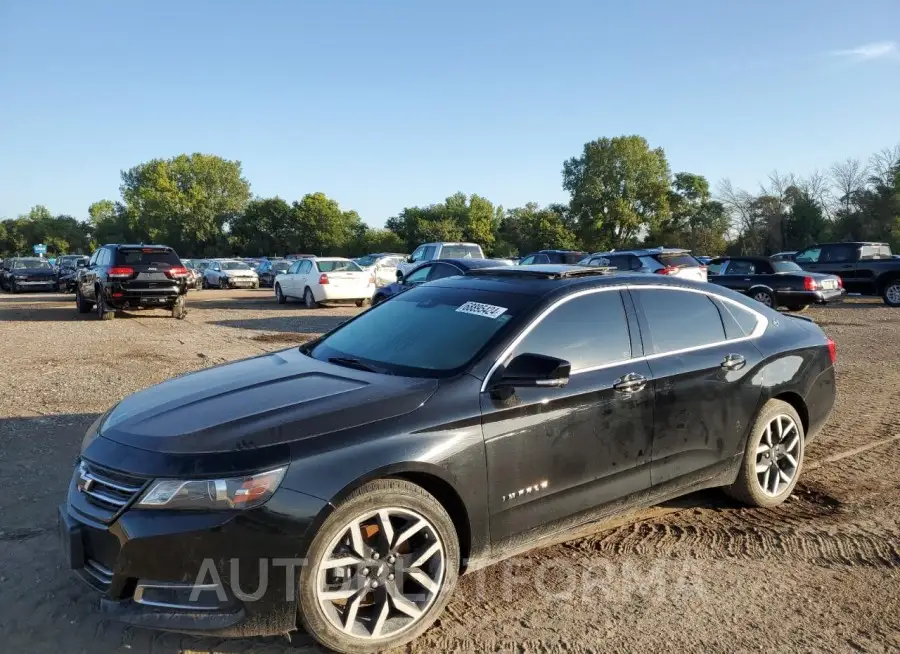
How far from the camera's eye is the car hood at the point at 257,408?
9.33 feet

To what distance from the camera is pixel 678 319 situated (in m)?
4.18

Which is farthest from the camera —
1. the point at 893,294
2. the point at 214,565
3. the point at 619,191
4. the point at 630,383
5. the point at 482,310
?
the point at 619,191

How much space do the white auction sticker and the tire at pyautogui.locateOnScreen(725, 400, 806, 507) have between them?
1859 millimetres

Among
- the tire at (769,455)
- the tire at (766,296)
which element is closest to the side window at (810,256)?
the tire at (766,296)

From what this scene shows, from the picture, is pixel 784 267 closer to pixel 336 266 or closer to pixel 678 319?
pixel 336 266

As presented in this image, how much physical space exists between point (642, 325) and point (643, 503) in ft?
3.32

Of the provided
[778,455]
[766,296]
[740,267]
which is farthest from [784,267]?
[778,455]

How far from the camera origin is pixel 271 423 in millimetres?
2898

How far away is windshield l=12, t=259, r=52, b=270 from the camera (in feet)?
100

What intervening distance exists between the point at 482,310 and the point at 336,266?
17222 mm

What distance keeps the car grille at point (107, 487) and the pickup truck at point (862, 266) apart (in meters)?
21.6

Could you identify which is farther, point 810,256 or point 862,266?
point 810,256

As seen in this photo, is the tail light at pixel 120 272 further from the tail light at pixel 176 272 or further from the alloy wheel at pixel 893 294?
the alloy wheel at pixel 893 294

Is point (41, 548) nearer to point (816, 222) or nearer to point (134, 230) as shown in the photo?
point (816, 222)
